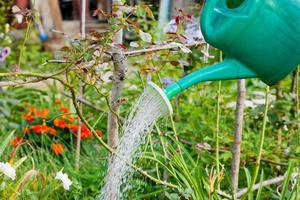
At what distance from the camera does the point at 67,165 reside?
9.53 feet

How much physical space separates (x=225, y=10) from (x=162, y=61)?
2.99 feet

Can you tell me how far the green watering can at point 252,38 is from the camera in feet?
5.37

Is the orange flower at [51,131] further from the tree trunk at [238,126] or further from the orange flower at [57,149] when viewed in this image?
the tree trunk at [238,126]

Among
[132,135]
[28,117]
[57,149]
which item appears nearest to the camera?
[132,135]

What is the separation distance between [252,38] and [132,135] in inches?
18.0

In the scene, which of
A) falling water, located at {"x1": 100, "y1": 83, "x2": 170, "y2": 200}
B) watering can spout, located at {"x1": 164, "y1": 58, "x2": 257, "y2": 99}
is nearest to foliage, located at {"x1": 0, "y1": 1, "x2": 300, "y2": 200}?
falling water, located at {"x1": 100, "y1": 83, "x2": 170, "y2": 200}

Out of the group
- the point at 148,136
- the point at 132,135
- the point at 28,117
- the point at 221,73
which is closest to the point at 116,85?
the point at 148,136

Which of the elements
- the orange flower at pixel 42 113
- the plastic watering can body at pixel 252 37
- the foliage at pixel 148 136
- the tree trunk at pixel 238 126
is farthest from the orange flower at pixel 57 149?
the plastic watering can body at pixel 252 37

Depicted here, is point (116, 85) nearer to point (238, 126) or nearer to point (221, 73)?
point (238, 126)

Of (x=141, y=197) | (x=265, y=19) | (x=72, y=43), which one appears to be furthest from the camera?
(x=141, y=197)

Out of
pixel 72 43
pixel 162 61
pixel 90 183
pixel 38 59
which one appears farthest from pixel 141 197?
pixel 38 59

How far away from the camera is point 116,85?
2264 millimetres

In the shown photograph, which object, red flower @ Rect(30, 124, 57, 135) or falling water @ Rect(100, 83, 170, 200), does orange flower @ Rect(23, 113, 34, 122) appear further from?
falling water @ Rect(100, 83, 170, 200)

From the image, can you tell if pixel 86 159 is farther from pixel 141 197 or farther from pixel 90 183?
pixel 141 197
